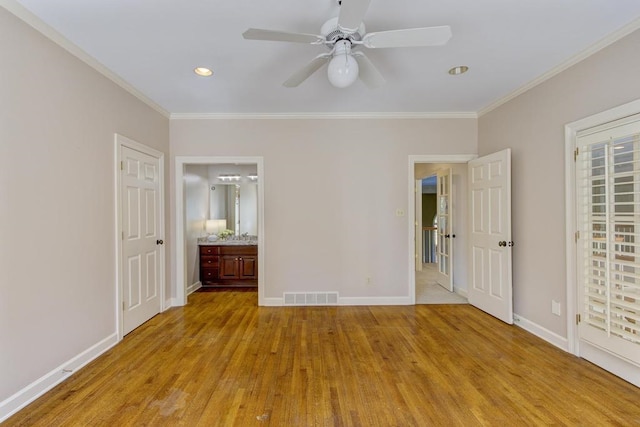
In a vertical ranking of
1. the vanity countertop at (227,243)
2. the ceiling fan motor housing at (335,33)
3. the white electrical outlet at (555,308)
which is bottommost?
the white electrical outlet at (555,308)

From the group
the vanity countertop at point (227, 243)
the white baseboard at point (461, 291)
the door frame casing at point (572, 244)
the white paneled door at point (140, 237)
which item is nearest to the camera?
the door frame casing at point (572, 244)

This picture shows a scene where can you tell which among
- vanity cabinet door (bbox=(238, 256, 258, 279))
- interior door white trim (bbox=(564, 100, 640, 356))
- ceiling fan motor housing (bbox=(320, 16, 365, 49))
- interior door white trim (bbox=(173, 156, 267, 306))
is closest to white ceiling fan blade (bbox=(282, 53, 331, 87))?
ceiling fan motor housing (bbox=(320, 16, 365, 49))

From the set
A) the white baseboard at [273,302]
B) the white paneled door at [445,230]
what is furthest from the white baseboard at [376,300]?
the white paneled door at [445,230]

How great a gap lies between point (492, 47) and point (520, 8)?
51 centimetres

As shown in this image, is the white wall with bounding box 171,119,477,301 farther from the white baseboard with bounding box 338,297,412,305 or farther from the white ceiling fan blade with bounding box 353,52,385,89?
the white ceiling fan blade with bounding box 353,52,385,89

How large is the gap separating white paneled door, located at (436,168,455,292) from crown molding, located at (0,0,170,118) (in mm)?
4590

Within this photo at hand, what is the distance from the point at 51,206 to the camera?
2.31m

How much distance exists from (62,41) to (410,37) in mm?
2625

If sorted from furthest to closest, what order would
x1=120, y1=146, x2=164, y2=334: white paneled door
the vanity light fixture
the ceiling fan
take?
the vanity light fixture → x1=120, y1=146, x2=164, y2=334: white paneled door → the ceiling fan

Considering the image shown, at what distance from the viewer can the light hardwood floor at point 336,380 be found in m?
1.95

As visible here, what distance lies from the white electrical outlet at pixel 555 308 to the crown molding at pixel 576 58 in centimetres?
221

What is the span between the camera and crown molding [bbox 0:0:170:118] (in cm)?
201

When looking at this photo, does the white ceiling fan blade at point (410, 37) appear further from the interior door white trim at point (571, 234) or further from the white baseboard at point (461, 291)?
the white baseboard at point (461, 291)

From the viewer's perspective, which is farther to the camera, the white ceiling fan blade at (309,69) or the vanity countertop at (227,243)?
the vanity countertop at (227,243)
